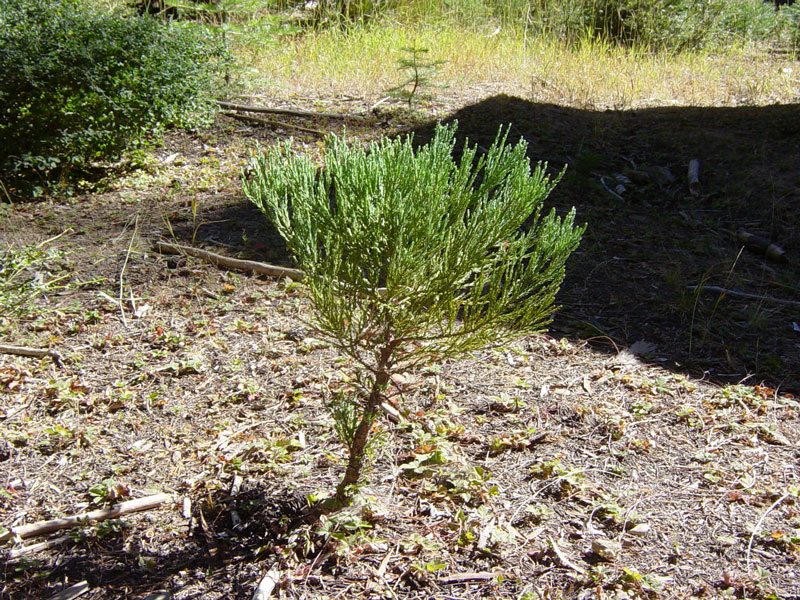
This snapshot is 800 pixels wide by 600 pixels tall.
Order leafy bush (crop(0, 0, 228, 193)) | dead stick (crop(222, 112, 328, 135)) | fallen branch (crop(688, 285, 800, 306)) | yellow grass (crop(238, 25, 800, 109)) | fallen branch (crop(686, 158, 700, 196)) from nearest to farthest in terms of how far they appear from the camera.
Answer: fallen branch (crop(688, 285, 800, 306)) < leafy bush (crop(0, 0, 228, 193)) < fallen branch (crop(686, 158, 700, 196)) < dead stick (crop(222, 112, 328, 135)) < yellow grass (crop(238, 25, 800, 109))

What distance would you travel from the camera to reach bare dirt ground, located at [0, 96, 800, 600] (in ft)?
8.09

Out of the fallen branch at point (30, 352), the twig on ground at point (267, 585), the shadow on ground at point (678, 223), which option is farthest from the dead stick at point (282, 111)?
the twig on ground at point (267, 585)

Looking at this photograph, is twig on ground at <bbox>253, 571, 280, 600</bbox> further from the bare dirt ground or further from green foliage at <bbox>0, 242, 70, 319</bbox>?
green foliage at <bbox>0, 242, 70, 319</bbox>

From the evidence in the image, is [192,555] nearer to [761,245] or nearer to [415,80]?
[761,245]

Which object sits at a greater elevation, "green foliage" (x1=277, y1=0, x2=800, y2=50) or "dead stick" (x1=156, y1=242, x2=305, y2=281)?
"green foliage" (x1=277, y1=0, x2=800, y2=50)

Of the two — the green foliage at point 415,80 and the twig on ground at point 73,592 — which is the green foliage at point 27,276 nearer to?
the twig on ground at point 73,592

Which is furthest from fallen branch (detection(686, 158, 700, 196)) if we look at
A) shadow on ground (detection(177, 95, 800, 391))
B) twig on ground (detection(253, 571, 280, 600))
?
twig on ground (detection(253, 571, 280, 600))

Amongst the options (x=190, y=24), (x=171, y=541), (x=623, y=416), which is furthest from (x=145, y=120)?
(x=623, y=416)

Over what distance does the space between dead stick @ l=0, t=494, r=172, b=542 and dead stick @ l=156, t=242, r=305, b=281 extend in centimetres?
197

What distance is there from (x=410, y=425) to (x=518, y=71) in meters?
6.53

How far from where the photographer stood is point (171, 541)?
2561mm

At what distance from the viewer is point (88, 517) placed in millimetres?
2607

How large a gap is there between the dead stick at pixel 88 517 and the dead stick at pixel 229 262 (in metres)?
1.97

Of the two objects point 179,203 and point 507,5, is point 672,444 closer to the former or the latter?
point 179,203
